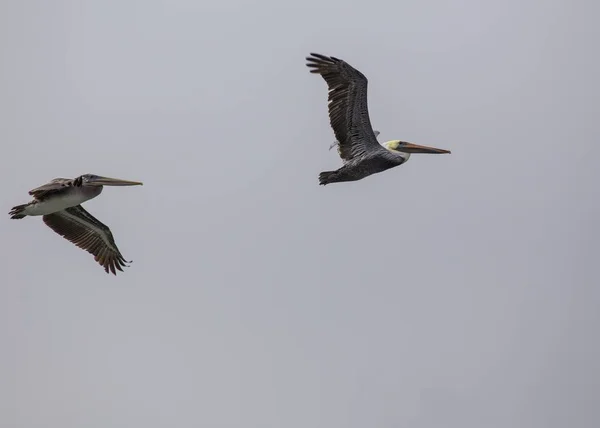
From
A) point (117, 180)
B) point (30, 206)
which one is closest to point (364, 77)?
point (117, 180)

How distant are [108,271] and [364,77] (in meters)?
6.56

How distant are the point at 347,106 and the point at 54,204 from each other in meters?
5.63

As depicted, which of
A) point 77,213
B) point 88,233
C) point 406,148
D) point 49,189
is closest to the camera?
point 49,189

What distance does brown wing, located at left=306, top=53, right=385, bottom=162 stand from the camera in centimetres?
2156

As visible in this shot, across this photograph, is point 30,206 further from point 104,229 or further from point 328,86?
point 328,86

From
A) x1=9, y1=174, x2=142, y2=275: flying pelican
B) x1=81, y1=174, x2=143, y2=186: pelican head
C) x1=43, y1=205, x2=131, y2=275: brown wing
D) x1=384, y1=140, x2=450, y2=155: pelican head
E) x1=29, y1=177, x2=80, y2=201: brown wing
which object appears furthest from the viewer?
x1=384, y1=140, x2=450, y2=155: pelican head

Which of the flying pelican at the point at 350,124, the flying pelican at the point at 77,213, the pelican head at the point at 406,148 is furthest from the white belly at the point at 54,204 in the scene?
the pelican head at the point at 406,148

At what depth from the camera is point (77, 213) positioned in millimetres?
22859

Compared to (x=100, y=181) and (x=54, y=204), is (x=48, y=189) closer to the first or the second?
(x=54, y=204)

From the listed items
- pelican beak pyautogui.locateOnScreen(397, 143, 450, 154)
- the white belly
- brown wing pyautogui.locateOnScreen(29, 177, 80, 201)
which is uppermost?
pelican beak pyautogui.locateOnScreen(397, 143, 450, 154)

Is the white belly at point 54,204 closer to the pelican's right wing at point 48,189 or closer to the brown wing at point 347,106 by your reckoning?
the pelican's right wing at point 48,189

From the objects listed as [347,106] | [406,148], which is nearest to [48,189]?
[347,106]

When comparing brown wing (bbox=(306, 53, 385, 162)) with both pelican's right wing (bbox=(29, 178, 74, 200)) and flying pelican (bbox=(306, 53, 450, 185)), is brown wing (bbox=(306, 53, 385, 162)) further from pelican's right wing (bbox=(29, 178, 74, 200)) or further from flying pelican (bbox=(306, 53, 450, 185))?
pelican's right wing (bbox=(29, 178, 74, 200))

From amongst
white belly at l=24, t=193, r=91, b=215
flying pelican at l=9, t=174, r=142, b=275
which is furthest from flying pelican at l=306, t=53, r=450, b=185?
white belly at l=24, t=193, r=91, b=215
